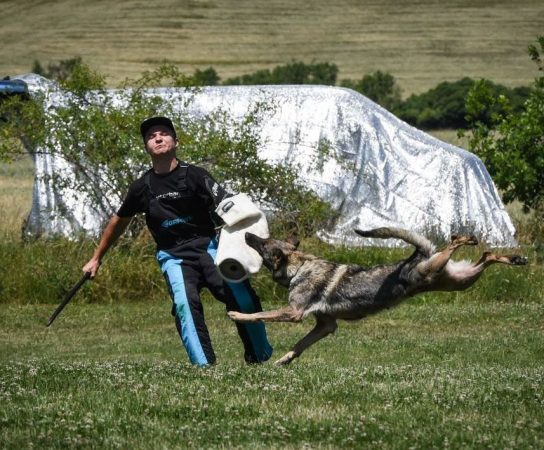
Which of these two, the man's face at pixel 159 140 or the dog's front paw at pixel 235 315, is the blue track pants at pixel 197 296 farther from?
the man's face at pixel 159 140

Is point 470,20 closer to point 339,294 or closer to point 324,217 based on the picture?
point 324,217

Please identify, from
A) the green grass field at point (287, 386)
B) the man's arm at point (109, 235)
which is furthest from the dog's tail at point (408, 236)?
the man's arm at point (109, 235)

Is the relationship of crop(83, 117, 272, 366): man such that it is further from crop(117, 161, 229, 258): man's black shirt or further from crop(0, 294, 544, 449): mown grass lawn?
crop(0, 294, 544, 449): mown grass lawn

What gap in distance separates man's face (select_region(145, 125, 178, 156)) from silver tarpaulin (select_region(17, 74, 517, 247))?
33.1 ft

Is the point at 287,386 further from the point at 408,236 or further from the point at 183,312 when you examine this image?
the point at 408,236

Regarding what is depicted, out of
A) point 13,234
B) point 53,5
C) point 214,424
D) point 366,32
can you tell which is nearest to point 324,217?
point 13,234

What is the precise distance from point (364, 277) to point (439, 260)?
58 centimetres

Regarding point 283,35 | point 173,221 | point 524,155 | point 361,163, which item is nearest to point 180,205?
point 173,221

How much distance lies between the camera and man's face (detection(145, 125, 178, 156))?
29.1 feet

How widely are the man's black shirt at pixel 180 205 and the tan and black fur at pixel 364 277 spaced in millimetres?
454

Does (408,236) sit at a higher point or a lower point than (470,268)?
higher

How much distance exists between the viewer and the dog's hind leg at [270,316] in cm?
881

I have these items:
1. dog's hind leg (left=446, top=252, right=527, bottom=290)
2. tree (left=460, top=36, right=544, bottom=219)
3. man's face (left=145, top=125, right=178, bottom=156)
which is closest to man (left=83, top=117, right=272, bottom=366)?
man's face (left=145, top=125, right=178, bottom=156)

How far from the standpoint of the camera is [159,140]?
8867mm
